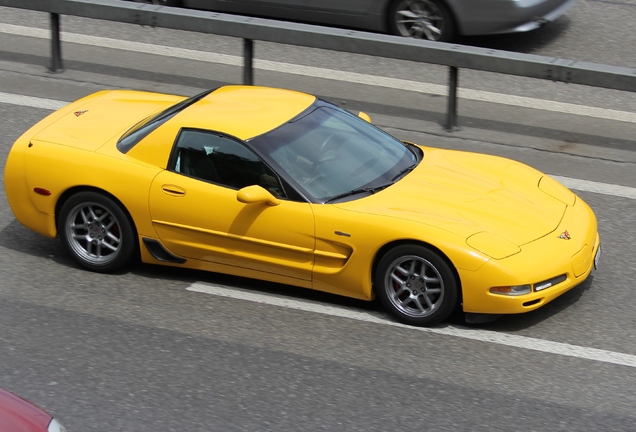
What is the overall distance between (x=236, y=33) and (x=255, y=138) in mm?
3871

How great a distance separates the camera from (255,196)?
22.2 feet

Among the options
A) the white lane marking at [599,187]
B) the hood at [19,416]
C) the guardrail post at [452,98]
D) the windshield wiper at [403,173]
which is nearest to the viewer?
the hood at [19,416]

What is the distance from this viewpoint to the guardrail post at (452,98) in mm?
10062

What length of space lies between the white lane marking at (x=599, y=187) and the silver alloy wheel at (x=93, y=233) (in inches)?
156

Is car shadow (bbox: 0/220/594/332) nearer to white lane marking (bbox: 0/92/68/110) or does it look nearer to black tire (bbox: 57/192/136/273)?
black tire (bbox: 57/192/136/273)

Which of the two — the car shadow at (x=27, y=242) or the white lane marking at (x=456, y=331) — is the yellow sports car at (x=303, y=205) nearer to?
the white lane marking at (x=456, y=331)

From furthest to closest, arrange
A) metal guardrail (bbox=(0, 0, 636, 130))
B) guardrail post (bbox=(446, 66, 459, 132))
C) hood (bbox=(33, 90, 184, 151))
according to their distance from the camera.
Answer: guardrail post (bbox=(446, 66, 459, 132)), metal guardrail (bbox=(0, 0, 636, 130)), hood (bbox=(33, 90, 184, 151))

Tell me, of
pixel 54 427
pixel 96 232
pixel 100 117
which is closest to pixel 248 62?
pixel 100 117

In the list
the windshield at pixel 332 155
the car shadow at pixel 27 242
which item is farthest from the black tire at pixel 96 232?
the windshield at pixel 332 155

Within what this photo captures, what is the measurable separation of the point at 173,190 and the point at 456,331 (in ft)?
6.95

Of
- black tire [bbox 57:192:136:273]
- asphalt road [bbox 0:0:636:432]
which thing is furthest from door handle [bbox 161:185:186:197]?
asphalt road [bbox 0:0:636:432]

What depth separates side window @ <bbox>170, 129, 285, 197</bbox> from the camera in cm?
703

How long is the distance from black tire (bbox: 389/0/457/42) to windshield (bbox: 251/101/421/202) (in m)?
4.69

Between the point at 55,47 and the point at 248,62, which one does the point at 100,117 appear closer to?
the point at 248,62
